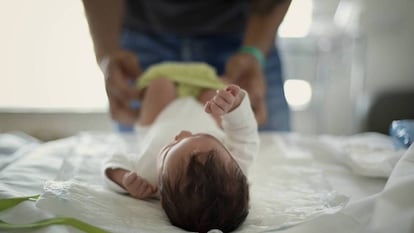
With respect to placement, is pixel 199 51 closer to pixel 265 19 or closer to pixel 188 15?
pixel 188 15

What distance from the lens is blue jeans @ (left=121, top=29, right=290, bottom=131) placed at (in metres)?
1.42

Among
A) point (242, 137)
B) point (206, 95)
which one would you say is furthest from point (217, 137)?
point (206, 95)

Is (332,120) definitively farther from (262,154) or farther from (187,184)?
(187,184)

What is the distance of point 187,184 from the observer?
2.14 feet

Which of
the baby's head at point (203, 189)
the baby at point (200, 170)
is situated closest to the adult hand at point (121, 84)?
the baby at point (200, 170)

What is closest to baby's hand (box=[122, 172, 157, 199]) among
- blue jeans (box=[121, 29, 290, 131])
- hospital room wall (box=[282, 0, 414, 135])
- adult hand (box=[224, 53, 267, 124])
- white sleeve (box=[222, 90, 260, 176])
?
white sleeve (box=[222, 90, 260, 176])

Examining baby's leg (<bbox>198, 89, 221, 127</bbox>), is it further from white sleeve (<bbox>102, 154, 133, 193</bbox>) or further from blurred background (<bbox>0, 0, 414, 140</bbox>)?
blurred background (<bbox>0, 0, 414, 140</bbox>)

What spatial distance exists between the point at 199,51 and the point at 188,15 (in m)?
0.12

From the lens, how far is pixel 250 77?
122 cm

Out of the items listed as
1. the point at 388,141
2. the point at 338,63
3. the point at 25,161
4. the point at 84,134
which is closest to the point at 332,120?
the point at 338,63

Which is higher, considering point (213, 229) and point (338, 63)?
point (213, 229)

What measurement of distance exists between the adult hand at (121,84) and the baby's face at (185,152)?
0.52m

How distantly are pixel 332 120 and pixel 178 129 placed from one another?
1936mm

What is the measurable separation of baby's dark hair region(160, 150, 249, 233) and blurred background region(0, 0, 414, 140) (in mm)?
1743
